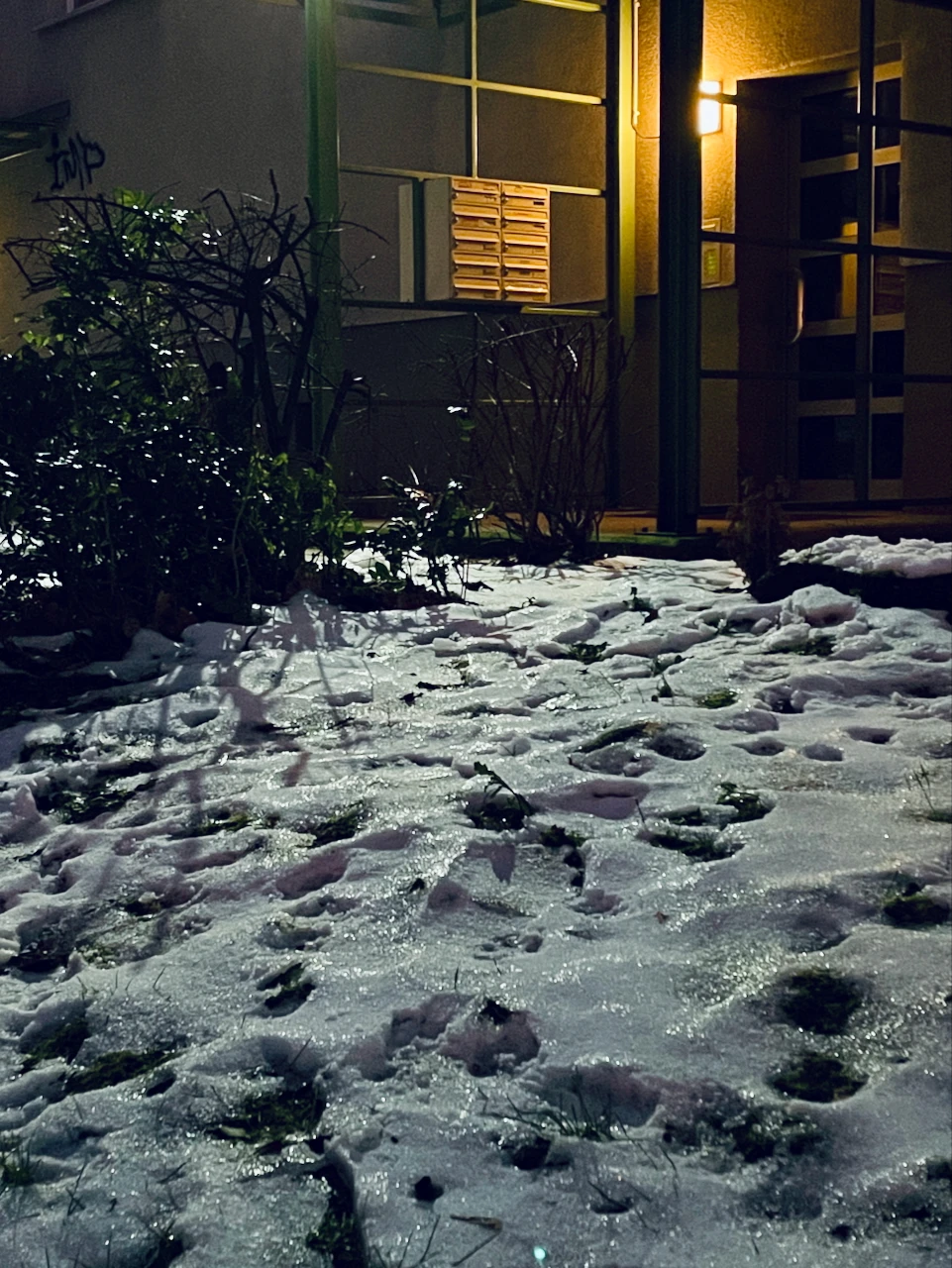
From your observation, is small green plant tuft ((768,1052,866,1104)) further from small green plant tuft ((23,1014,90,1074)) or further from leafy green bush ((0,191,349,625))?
leafy green bush ((0,191,349,625))

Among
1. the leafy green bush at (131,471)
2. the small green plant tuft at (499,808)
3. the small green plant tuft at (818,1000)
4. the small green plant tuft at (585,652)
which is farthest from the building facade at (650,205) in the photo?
the small green plant tuft at (818,1000)

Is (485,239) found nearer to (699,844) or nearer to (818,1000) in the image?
(699,844)

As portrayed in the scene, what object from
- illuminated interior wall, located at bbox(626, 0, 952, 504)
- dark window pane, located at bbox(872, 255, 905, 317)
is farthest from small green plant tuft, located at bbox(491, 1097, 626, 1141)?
dark window pane, located at bbox(872, 255, 905, 317)

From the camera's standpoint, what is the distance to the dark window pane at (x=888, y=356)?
10.1 m

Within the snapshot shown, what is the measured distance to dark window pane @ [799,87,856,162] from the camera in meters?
9.97

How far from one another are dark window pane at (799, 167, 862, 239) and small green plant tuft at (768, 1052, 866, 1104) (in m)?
9.09

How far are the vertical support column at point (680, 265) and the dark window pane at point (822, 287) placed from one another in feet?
11.7

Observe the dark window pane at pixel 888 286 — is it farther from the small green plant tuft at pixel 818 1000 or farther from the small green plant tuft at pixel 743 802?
the small green plant tuft at pixel 818 1000

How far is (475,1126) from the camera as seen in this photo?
195 centimetres

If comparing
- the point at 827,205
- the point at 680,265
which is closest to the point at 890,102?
the point at 827,205

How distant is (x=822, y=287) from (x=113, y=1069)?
9.35 metres

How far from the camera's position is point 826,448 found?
10523mm

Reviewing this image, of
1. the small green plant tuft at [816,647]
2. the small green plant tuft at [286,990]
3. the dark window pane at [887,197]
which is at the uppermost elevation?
the dark window pane at [887,197]

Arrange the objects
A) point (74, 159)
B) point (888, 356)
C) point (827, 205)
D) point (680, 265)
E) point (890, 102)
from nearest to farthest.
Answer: point (680, 265)
point (890, 102)
point (888, 356)
point (827, 205)
point (74, 159)
